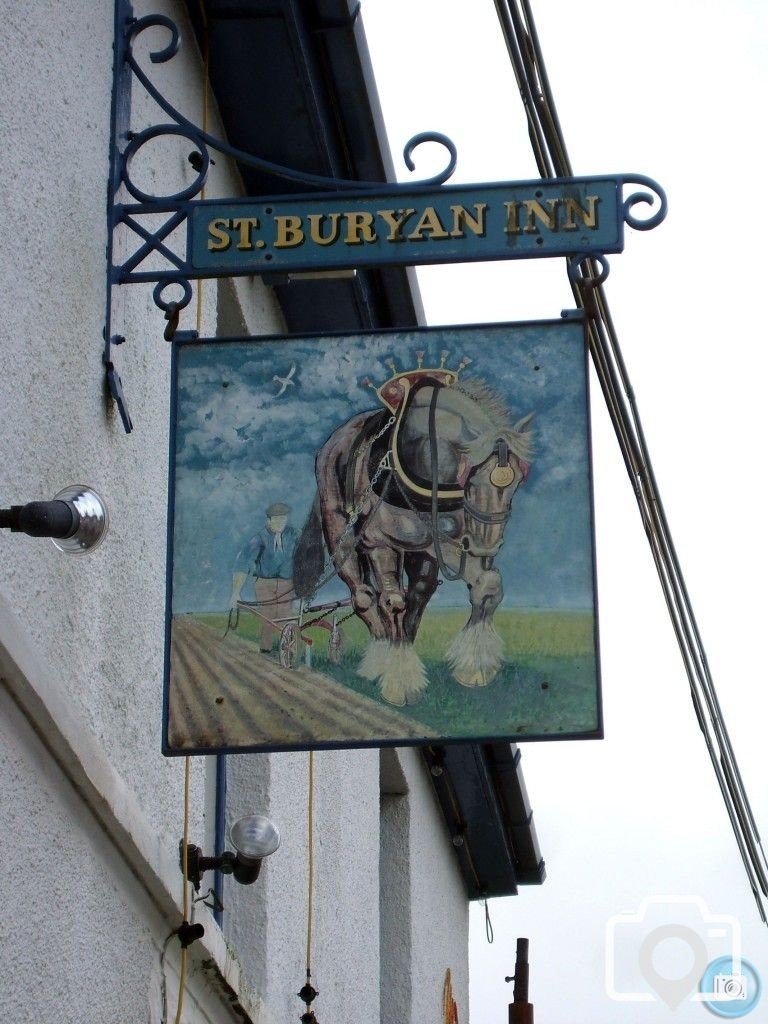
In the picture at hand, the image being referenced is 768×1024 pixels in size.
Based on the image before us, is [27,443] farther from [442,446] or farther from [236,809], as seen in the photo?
[236,809]

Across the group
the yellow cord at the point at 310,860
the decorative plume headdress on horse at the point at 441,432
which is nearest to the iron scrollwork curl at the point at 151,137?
the decorative plume headdress on horse at the point at 441,432

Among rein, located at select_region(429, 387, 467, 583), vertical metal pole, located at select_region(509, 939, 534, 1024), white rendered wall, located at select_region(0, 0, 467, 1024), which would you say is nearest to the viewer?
white rendered wall, located at select_region(0, 0, 467, 1024)

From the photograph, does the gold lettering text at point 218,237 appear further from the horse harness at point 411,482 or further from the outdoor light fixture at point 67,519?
the outdoor light fixture at point 67,519

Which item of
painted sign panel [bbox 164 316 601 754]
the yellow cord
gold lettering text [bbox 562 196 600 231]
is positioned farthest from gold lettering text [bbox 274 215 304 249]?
the yellow cord

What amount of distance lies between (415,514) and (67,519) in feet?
3.64

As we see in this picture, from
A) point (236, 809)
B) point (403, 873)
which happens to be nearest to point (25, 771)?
point (236, 809)

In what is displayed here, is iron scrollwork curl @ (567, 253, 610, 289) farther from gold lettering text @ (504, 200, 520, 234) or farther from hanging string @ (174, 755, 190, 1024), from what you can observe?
hanging string @ (174, 755, 190, 1024)

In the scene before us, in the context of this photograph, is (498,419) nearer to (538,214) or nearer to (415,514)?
(415,514)

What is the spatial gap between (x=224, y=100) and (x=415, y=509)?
3171 millimetres

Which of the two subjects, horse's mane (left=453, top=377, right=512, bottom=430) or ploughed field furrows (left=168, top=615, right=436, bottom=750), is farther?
horse's mane (left=453, top=377, right=512, bottom=430)

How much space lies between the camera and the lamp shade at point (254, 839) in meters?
6.20

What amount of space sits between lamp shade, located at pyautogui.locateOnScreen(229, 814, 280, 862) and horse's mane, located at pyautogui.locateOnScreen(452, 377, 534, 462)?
1676 mm

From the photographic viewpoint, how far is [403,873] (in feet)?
35.9

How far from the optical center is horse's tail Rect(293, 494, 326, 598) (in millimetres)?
5188
